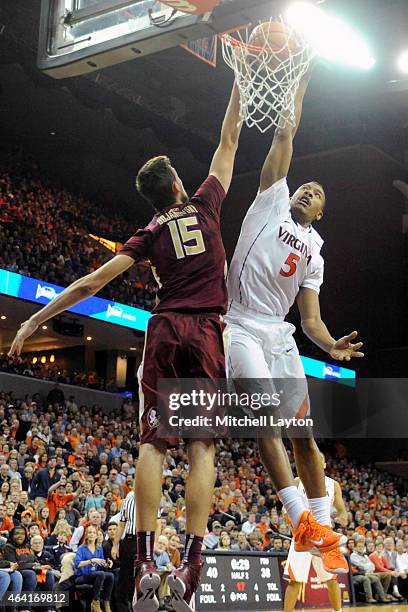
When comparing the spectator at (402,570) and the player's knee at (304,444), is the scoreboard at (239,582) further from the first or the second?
the player's knee at (304,444)

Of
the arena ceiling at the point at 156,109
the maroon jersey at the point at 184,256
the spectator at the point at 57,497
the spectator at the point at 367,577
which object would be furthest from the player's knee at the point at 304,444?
the arena ceiling at the point at 156,109

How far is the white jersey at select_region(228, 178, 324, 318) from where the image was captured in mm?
4391

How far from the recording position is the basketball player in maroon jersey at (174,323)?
3.54 meters

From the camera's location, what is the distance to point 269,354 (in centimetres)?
433

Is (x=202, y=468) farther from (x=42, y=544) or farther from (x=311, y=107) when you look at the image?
(x=311, y=107)

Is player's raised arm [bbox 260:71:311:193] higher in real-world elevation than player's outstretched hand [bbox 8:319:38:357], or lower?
higher

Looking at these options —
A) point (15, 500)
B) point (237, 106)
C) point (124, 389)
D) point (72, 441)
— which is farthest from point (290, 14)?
point (124, 389)

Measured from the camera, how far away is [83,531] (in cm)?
963

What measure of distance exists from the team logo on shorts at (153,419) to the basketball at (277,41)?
2387mm

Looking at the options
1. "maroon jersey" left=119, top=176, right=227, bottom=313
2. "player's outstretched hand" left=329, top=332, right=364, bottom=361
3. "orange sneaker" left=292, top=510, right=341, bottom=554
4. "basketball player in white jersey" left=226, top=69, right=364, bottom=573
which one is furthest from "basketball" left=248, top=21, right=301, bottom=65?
"orange sneaker" left=292, top=510, right=341, bottom=554

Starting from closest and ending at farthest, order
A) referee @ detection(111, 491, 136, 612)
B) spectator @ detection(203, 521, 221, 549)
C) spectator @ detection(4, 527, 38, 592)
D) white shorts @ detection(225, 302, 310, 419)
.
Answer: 1. white shorts @ detection(225, 302, 310, 419)
2. referee @ detection(111, 491, 136, 612)
3. spectator @ detection(4, 527, 38, 592)
4. spectator @ detection(203, 521, 221, 549)

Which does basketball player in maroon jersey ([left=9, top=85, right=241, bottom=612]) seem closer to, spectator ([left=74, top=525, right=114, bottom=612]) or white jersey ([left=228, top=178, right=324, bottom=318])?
white jersey ([left=228, top=178, right=324, bottom=318])

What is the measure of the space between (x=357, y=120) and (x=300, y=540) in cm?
1781

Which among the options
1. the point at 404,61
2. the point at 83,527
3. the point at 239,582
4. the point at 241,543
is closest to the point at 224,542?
the point at 241,543
